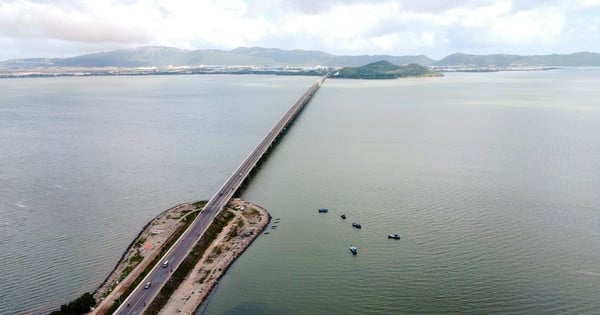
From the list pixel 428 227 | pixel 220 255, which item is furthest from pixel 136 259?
pixel 428 227

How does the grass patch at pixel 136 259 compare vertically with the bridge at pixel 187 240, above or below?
below

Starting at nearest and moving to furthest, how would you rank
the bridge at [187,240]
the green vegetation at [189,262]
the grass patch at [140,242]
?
the bridge at [187,240]
the green vegetation at [189,262]
the grass patch at [140,242]

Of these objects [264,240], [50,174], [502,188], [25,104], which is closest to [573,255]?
[502,188]

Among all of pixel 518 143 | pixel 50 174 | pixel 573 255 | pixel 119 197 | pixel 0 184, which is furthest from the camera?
pixel 518 143

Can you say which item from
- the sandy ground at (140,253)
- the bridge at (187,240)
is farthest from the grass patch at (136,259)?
the bridge at (187,240)

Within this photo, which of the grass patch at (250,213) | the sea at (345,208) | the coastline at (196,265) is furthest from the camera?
the grass patch at (250,213)

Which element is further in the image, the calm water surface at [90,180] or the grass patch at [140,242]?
the grass patch at [140,242]

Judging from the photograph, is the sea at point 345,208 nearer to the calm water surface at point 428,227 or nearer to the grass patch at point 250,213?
the calm water surface at point 428,227

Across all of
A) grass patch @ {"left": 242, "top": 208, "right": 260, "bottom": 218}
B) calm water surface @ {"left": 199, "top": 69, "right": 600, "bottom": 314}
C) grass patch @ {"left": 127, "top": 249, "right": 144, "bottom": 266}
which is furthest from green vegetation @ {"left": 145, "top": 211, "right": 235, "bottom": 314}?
grass patch @ {"left": 127, "top": 249, "right": 144, "bottom": 266}

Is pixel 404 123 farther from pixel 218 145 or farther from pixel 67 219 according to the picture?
pixel 67 219
